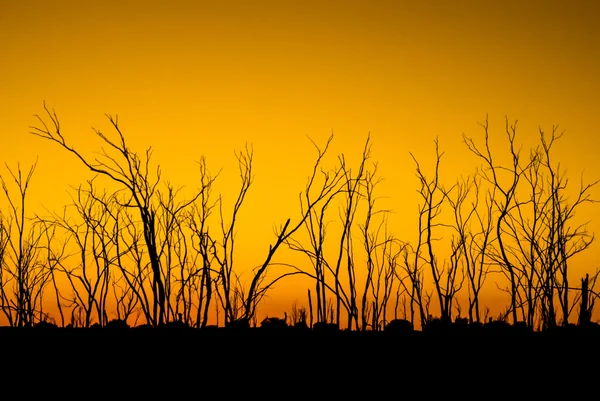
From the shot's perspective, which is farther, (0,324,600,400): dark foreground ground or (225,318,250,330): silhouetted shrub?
(225,318,250,330): silhouetted shrub

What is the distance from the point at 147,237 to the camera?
35.0 ft

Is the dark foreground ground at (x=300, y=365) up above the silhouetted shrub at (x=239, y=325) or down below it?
below

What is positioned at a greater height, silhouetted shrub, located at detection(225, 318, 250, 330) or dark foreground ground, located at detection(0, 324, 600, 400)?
silhouetted shrub, located at detection(225, 318, 250, 330)

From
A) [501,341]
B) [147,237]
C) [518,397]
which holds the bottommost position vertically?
[518,397]

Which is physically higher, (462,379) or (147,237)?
(147,237)

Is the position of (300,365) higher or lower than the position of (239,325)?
lower

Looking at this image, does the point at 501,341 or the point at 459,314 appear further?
the point at 459,314

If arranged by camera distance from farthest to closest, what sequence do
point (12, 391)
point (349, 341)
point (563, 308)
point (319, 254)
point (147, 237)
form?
point (319, 254) < point (563, 308) < point (147, 237) < point (349, 341) < point (12, 391)

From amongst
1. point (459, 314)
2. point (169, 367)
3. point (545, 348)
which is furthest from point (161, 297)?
point (545, 348)

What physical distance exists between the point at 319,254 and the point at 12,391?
651 centimetres

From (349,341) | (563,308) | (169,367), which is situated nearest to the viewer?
(169,367)

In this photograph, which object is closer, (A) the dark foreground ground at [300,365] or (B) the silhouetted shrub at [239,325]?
(A) the dark foreground ground at [300,365]

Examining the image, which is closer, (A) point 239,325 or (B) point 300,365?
(B) point 300,365

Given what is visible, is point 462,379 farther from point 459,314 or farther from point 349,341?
point 459,314
